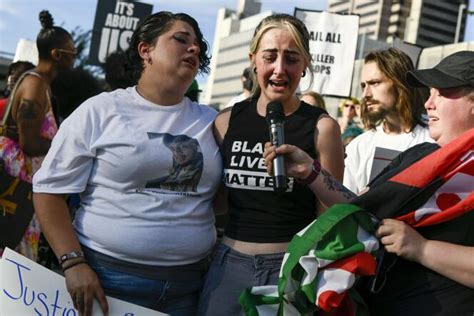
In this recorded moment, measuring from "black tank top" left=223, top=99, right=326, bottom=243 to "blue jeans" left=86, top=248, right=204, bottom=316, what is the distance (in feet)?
1.00

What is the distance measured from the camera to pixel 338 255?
186 cm

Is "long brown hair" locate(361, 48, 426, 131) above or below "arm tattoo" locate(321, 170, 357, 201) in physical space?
above

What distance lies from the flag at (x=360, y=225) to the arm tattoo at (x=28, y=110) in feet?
8.04

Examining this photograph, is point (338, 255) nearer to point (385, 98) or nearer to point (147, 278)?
point (147, 278)

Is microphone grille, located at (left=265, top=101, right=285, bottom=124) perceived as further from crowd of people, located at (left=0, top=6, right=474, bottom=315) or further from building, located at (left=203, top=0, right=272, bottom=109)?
building, located at (left=203, top=0, right=272, bottom=109)

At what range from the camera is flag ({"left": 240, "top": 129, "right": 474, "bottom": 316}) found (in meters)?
1.87

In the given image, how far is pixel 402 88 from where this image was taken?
144 inches

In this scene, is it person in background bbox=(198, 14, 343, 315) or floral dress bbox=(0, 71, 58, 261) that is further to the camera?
floral dress bbox=(0, 71, 58, 261)

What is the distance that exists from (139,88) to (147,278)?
772 mm

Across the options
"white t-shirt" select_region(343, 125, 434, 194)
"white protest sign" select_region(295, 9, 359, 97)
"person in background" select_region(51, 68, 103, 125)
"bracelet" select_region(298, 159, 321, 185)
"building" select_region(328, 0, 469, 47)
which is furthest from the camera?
"building" select_region(328, 0, 469, 47)

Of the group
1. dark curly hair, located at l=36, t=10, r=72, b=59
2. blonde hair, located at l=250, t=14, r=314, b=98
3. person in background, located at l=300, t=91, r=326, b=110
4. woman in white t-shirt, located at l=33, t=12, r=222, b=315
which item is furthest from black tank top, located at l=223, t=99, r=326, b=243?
person in background, located at l=300, t=91, r=326, b=110

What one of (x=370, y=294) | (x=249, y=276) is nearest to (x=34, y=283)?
(x=249, y=276)

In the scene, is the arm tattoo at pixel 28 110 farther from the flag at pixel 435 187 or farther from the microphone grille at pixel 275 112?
the flag at pixel 435 187

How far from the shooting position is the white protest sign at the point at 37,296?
7.83 ft
